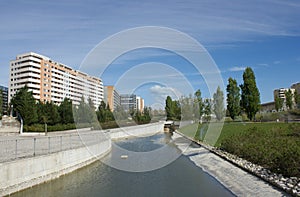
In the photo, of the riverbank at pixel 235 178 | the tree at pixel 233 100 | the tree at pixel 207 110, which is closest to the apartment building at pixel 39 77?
the tree at pixel 207 110

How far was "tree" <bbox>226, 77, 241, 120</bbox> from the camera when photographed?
194 ft

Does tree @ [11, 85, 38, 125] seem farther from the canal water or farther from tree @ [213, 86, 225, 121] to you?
tree @ [213, 86, 225, 121]

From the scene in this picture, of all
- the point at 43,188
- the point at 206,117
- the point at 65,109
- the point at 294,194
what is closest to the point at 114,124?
the point at 65,109

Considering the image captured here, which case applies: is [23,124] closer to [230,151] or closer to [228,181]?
[230,151]

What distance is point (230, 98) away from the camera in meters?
60.0

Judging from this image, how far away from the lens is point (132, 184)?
46.7ft

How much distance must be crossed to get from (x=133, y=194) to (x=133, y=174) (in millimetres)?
4528

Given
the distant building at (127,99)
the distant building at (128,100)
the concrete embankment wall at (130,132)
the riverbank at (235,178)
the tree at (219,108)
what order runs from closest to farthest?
the riverbank at (235,178) → the distant building at (127,99) → the distant building at (128,100) → the concrete embankment wall at (130,132) → the tree at (219,108)

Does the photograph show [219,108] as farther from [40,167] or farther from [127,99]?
[40,167]

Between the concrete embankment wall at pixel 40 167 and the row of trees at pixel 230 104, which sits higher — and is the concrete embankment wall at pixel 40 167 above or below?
below

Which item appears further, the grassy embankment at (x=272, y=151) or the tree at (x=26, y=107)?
the tree at (x=26, y=107)

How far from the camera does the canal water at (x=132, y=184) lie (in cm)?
1254

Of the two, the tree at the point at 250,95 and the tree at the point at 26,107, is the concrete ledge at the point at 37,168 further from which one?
the tree at the point at 250,95

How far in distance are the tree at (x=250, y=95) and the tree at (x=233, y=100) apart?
4.03 m
